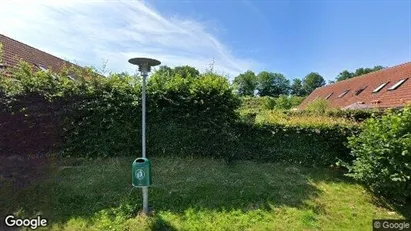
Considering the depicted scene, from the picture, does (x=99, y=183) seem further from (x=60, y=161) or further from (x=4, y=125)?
(x=4, y=125)

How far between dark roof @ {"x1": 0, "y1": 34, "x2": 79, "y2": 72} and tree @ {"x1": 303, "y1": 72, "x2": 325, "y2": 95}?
6188cm

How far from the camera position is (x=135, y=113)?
7402mm

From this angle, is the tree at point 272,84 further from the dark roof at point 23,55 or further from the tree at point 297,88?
the dark roof at point 23,55

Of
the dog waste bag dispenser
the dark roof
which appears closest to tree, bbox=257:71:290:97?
the dark roof

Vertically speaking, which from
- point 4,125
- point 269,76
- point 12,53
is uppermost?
point 269,76

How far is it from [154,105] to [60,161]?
8.86ft

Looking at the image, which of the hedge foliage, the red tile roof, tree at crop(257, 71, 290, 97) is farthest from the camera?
tree at crop(257, 71, 290, 97)

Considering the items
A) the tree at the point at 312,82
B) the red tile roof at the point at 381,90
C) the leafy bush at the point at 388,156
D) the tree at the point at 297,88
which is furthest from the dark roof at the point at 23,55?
the tree at the point at 312,82

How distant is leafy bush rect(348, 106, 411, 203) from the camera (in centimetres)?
531

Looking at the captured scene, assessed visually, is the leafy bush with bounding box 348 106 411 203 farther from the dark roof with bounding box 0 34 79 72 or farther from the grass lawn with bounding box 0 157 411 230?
the dark roof with bounding box 0 34 79 72

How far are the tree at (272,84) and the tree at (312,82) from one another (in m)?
4.44

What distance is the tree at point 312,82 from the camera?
6956cm

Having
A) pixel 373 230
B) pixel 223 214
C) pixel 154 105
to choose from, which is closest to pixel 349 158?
pixel 373 230

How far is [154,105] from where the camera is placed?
24.2ft
